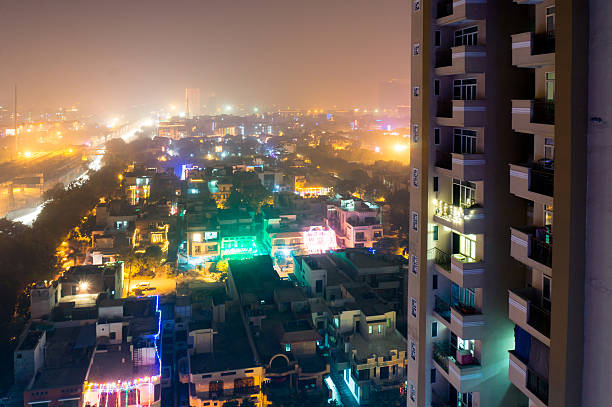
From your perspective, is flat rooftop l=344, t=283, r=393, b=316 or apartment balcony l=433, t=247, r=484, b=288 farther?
flat rooftop l=344, t=283, r=393, b=316

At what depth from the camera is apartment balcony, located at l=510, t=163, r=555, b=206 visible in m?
1.55

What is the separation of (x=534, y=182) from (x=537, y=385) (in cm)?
60

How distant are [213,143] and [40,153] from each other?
306 inches

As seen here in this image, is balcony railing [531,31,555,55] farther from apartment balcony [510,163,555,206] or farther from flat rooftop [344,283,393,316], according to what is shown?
flat rooftop [344,283,393,316]

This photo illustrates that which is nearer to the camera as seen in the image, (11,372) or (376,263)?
(11,372)

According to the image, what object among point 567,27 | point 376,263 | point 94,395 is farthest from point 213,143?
point 567,27

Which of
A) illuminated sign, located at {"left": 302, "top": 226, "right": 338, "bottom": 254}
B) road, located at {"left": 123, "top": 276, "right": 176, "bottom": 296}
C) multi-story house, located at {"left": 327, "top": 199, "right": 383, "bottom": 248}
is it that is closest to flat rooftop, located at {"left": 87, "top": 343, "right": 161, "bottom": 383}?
road, located at {"left": 123, "top": 276, "right": 176, "bottom": 296}

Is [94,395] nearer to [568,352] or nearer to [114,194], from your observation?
[568,352]

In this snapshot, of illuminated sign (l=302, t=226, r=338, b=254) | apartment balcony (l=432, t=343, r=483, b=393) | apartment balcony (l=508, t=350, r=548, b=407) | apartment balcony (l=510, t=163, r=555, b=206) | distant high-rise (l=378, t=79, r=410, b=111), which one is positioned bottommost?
illuminated sign (l=302, t=226, r=338, b=254)

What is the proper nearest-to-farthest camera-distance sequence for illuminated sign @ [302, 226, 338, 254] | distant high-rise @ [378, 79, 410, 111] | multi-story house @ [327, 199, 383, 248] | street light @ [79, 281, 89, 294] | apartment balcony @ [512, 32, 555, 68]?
apartment balcony @ [512, 32, 555, 68] < street light @ [79, 281, 89, 294] < illuminated sign @ [302, 226, 338, 254] < multi-story house @ [327, 199, 383, 248] < distant high-rise @ [378, 79, 410, 111]

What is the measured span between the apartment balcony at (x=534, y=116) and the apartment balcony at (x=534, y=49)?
0.37 ft

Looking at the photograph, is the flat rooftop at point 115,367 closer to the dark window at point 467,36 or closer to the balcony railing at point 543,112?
the dark window at point 467,36

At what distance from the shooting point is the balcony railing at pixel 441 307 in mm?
2195

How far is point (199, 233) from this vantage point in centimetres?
930
